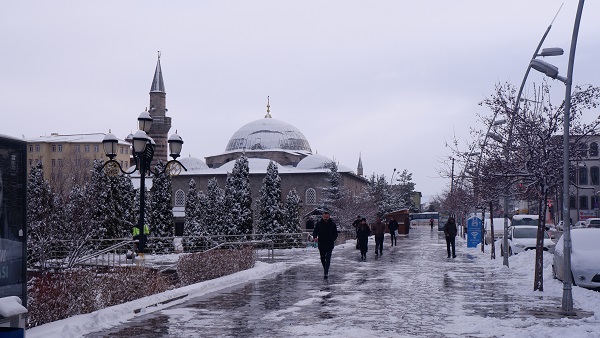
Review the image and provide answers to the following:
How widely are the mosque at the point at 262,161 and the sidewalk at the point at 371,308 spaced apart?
188ft

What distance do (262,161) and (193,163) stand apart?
12783mm

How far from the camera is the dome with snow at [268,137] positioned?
95500mm

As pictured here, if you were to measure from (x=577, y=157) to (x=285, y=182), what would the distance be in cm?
6696

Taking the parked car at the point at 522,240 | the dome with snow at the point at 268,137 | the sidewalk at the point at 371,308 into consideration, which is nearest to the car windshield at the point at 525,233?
the parked car at the point at 522,240

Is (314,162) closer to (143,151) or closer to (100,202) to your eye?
(100,202)

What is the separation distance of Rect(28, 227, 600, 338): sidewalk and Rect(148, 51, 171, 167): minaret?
68.2 m

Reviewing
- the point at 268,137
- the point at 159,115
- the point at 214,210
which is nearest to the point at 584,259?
the point at 214,210

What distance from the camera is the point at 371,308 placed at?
503 inches

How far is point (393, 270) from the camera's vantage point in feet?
71.1

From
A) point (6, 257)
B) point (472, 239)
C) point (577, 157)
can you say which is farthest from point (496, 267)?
point (6, 257)

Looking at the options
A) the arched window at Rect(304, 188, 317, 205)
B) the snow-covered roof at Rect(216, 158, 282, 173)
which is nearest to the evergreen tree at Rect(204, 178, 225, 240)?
the arched window at Rect(304, 188, 317, 205)

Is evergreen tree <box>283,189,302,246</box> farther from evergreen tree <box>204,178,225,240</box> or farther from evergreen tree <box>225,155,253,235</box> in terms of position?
evergreen tree <box>204,178,225,240</box>

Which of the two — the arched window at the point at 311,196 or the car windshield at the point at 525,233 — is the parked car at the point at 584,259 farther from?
the arched window at the point at 311,196

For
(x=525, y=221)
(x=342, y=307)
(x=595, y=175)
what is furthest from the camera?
(x=595, y=175)
